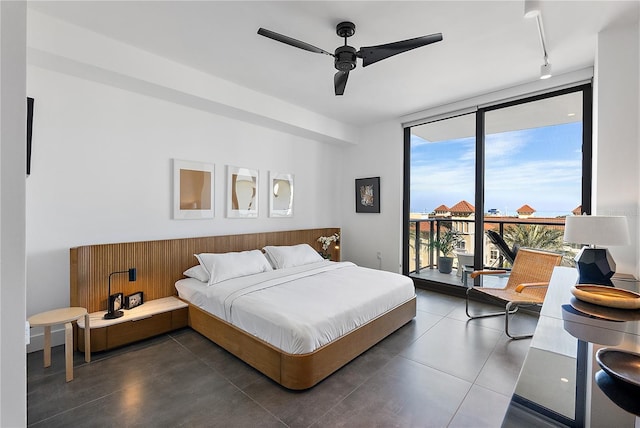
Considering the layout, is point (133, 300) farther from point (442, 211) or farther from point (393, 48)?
point (442, 211)

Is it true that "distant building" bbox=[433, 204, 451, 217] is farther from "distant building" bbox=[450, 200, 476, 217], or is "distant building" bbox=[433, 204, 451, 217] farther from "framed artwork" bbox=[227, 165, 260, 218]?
"framed artwork" bbox=[227, 165, 260, 218]

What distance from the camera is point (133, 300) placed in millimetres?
2973

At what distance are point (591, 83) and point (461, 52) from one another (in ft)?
5.65

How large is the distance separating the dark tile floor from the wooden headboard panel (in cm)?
57

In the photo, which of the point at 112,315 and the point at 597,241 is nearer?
the point at 597,241

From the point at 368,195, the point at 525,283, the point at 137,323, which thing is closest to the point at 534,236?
the point at 525,283

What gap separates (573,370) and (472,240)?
12.3 feet

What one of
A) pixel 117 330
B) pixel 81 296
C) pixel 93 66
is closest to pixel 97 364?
pixel 117 330

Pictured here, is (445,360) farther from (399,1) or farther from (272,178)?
(272,178)

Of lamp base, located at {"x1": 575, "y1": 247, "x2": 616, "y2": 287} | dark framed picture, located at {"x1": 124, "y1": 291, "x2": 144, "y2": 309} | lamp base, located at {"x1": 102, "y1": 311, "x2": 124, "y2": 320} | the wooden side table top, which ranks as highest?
lamp base, located at {"x1": 575, "y1": 247, "x2": 616, "y2": 287}

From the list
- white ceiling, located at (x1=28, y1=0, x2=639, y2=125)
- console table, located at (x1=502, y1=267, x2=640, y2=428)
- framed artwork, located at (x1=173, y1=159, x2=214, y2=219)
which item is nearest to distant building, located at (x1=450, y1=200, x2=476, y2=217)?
white ceiling, located at (x1=28, y1=0, x2=639, y2=125)

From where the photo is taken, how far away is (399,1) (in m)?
2.15

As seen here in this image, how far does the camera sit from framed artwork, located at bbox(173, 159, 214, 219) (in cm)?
352

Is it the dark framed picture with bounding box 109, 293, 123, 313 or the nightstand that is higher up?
the dark framed picture with bounding box 109, 293, 123, 313
